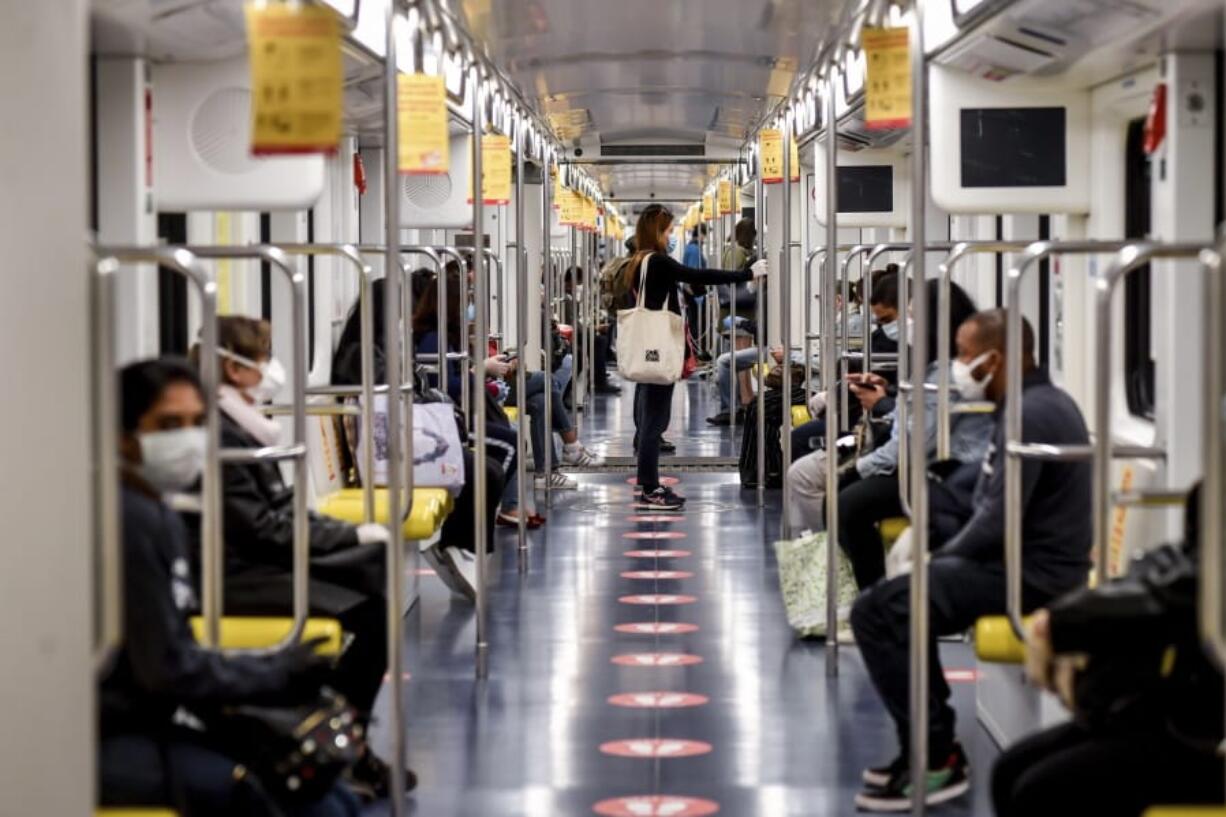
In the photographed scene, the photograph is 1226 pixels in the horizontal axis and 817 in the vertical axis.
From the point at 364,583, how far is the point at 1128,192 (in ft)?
9.38

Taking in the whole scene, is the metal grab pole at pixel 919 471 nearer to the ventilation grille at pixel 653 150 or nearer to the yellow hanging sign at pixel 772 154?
the yellow hanging sign at pixel 772 154

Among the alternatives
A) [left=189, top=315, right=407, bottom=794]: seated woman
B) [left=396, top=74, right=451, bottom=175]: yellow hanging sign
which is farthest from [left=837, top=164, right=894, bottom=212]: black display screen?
[left=189, top=315, right=407, bottom=794]: seated woman

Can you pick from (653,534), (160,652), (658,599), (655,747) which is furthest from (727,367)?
(160,652)

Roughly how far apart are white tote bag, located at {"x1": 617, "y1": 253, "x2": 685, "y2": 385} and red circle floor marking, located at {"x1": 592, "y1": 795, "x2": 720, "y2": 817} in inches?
257

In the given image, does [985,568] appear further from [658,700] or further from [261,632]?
[261,632]

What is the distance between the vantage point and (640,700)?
7391 mm

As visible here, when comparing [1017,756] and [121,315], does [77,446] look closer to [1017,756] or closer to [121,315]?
[1017,756]

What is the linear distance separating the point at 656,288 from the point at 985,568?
22.7 ft

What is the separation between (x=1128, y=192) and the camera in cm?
695

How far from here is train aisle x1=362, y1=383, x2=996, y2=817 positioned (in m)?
6.12

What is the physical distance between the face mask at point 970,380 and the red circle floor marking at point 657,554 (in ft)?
15.5

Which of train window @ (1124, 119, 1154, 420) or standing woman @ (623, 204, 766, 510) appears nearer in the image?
train window @ (1124, 119, 1154, 420)

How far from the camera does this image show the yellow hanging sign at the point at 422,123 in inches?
245

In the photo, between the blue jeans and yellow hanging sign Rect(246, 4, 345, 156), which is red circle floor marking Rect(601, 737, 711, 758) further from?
the blue jeans
